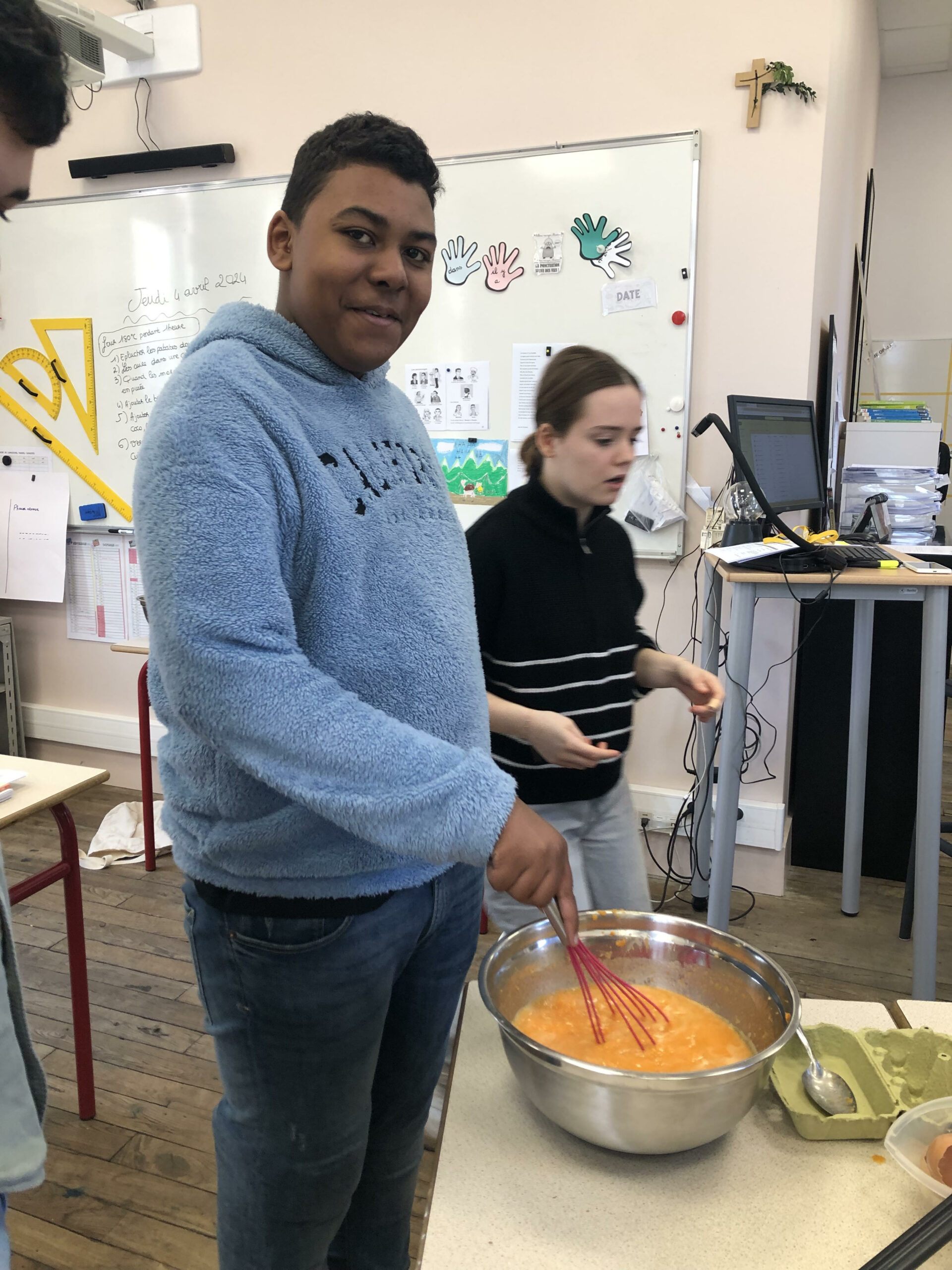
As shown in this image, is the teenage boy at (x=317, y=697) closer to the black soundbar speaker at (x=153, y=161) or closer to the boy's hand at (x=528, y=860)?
the boy's hand at (x=528, y=860)

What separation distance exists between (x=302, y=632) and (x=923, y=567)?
1732mm

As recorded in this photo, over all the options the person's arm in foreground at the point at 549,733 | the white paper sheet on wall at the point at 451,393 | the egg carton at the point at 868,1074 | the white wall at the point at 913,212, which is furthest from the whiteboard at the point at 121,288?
the white wall at the point at 913,212

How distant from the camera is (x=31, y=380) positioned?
11.0 feet

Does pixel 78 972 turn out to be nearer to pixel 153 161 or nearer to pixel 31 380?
pixel 31 380

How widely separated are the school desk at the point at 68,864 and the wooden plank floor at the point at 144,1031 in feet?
0.37

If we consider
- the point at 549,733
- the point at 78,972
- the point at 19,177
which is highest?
the point at 19,177

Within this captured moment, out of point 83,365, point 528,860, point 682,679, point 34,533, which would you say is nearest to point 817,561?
point 682,679

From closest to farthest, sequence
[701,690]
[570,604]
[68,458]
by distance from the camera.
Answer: [701,690] < [570,604] < [68,458]

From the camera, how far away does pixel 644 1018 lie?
821 mm

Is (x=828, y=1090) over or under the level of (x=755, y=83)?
under

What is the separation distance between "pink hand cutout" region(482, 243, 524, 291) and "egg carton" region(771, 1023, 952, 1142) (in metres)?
2.35

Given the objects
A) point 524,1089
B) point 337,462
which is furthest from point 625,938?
point 337,462

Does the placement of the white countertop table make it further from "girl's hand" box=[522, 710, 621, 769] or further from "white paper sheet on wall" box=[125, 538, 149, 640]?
"white paper sheet on wall" box=[125, 538, 149, 640]

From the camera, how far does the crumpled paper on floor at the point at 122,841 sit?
2910mm
